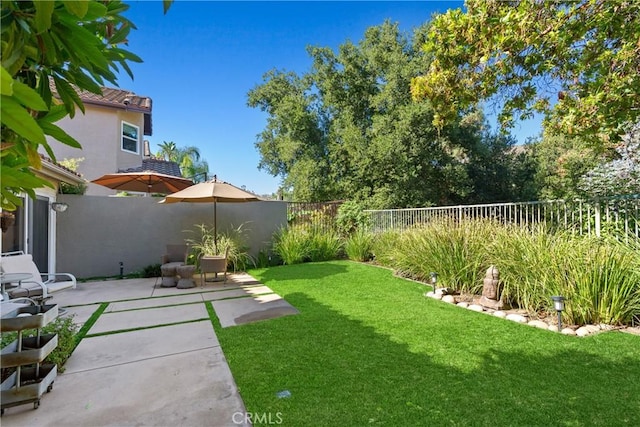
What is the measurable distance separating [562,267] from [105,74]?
5.32 m

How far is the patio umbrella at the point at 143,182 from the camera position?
8266 millimetres

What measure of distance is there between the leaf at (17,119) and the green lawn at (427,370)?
2.37 m

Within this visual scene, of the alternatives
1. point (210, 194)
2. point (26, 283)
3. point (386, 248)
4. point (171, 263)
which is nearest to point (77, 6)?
point (26, 283)

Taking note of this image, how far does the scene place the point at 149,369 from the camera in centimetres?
314

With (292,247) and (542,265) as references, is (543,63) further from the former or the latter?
(292,247)

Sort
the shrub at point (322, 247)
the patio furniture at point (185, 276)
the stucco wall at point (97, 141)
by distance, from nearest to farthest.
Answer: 1. the patio furniture at point (185, 276)
2. the shrub at point (322, 247)
3. the stucco wall at point (97, 141)

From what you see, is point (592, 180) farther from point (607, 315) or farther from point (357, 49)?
point (357, 49)

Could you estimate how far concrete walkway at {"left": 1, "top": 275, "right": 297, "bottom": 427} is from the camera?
7.85ft

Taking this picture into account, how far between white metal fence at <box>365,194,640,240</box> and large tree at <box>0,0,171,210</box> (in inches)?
239

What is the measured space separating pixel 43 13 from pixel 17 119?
0.22 metres

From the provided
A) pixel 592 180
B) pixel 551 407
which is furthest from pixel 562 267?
pixel 592 180

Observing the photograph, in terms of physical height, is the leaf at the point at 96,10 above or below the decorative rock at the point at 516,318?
above

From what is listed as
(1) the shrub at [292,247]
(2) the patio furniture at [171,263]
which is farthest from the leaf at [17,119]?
(1) the shrub at [292,247]

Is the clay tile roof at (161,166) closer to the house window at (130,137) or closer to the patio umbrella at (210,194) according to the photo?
the house window at (130,137)
